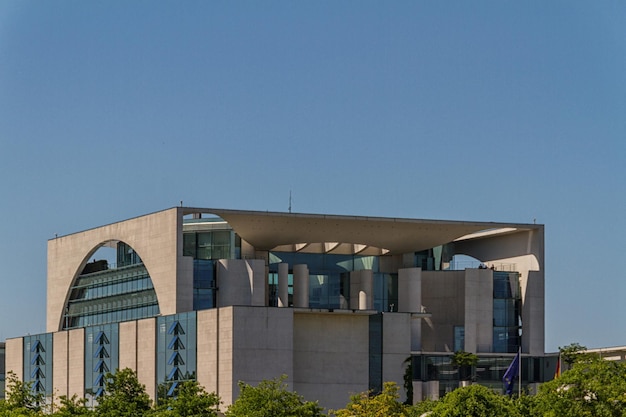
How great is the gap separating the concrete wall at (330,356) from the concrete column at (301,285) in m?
6.21

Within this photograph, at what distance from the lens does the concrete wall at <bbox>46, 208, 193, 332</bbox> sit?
10494 cm

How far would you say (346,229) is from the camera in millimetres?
108562

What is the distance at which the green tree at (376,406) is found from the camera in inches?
3575

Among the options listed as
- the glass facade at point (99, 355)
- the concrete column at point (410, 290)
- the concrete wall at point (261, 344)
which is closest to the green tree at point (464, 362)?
the concrete column at point (410, 290)

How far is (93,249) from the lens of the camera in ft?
387

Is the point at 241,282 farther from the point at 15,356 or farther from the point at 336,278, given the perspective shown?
the point at 15,356

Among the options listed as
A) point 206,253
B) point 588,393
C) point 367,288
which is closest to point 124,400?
point 206,253

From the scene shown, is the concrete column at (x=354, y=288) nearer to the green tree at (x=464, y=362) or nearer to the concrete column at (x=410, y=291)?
the concrete column at (x=410, y=291)

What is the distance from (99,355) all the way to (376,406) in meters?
29.1

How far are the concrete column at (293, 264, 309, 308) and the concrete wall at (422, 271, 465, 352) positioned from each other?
9.71m

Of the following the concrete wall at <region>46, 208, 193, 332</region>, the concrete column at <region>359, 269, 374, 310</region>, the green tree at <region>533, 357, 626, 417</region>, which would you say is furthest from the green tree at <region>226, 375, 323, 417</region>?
the concrete column at <region>359, 269, 374, 310</region>

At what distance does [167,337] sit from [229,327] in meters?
7.50

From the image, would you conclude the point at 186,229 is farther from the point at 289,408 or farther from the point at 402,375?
the point at 289,408

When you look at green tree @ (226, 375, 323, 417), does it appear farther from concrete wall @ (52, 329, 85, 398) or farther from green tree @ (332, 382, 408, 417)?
concrete wall @ (52, 329, 85, 398)
